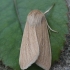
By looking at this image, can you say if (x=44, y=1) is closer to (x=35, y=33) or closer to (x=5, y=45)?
(x=35, y=33)

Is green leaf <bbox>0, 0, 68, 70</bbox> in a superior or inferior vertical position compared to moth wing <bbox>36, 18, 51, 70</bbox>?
superior

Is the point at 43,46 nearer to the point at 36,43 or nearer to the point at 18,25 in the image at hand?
the point at 36,43

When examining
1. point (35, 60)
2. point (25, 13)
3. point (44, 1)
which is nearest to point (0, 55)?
point (35, 60)

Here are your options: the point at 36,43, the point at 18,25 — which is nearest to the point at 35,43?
the point at 36,43

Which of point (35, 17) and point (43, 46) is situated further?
point (35, 17)

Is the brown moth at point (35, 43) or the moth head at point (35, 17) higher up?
the moth head at point (35, 17)

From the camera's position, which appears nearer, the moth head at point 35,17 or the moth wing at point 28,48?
the moth wing at point 28,48
